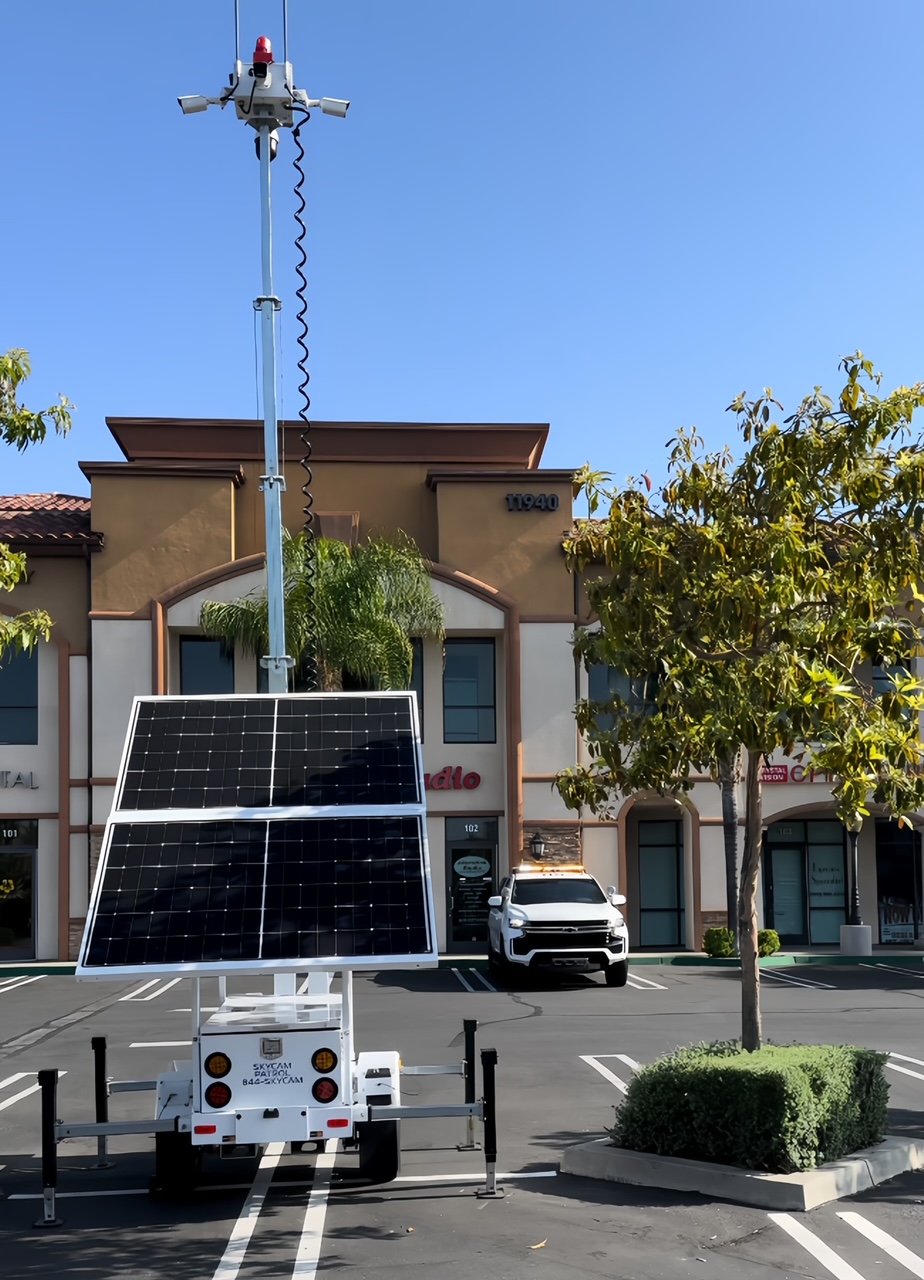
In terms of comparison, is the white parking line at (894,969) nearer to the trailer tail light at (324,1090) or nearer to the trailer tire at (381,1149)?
the trailer tire at (381,1149)

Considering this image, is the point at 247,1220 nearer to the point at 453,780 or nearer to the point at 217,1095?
the point at 217,1095

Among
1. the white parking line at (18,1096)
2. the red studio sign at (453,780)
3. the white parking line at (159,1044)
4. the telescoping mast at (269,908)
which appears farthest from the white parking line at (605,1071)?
the red studio sign at (453,780)

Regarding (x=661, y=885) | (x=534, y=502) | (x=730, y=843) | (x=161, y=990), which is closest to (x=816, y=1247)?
(x=161, y=990)

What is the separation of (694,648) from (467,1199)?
4.05 m

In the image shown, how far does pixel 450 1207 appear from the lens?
29.5 feet

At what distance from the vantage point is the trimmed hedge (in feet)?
29.3

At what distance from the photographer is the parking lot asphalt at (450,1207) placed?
779cm

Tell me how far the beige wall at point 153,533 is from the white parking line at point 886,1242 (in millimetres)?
23623

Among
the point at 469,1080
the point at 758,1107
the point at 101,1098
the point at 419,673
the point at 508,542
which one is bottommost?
the point at 101,1098

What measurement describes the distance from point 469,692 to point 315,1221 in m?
22.6

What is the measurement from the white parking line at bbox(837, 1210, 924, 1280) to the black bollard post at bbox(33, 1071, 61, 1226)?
4770 millimetres

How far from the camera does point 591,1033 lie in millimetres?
17656

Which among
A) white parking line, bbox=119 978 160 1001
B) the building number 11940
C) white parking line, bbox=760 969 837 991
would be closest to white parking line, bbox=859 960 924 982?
white parking line, bbox=760 969 837 991

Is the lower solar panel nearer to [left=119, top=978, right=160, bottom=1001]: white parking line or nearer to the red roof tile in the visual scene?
[left=119, top=978, right=160, bottom=1001]: white parking line
